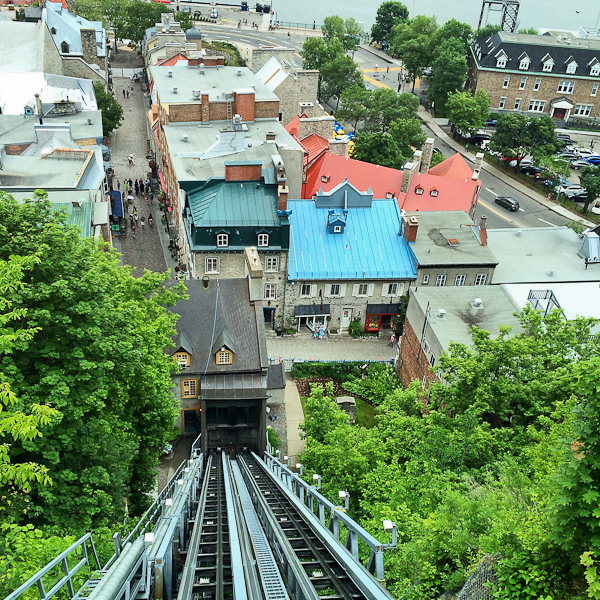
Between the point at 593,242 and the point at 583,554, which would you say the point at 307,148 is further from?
the point at 583,554

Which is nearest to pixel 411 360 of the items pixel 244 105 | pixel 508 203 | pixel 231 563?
pixel 231 563

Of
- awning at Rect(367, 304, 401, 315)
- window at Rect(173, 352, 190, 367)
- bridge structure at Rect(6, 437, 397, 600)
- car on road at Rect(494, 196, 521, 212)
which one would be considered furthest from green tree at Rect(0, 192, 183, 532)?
car on road at Rect(494, 196, 521, 212)

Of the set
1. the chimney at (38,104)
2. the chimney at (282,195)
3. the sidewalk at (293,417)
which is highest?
the chimney at (38,104)

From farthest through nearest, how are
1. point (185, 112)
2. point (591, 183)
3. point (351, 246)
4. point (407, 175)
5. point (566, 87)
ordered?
point (566, 87), point (591, 183), point (185, 112), point (407, 175), point (351, 246)

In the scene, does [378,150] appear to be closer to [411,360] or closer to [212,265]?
[212,265]

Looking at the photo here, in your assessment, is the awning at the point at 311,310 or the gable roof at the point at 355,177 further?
the gable roof at the point at 355,177

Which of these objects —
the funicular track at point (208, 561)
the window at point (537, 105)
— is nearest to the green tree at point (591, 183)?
the window at point (537, 105)

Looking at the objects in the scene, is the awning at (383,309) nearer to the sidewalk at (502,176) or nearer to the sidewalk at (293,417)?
the sidewalk at (293,417)

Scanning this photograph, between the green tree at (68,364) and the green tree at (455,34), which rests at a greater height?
the green tree at (455,34)
